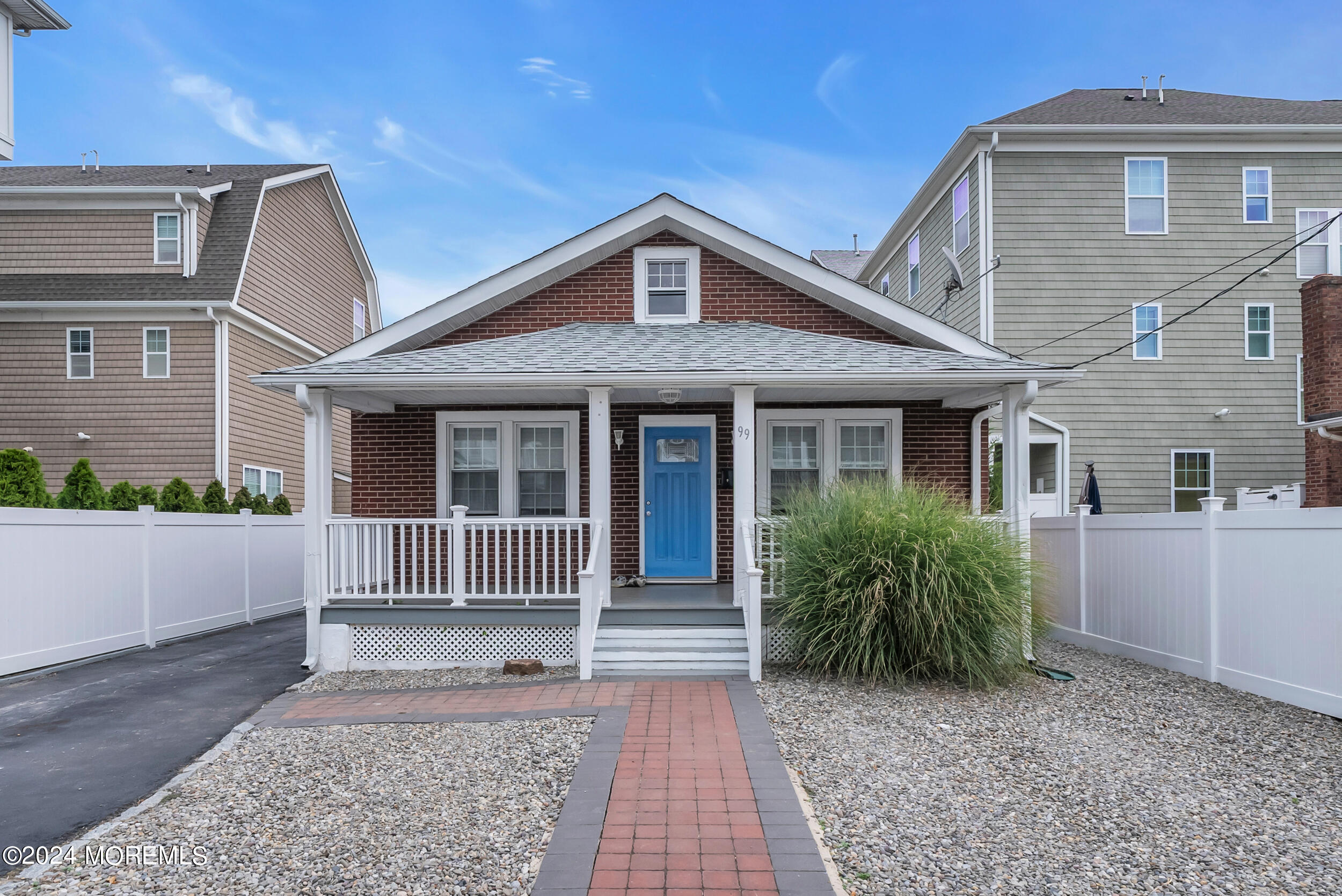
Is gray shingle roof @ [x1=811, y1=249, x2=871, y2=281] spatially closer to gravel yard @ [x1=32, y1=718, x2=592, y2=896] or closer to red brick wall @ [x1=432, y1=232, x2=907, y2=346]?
red brick wall @ [x1=432, y1=232, x2=907, y2=346]

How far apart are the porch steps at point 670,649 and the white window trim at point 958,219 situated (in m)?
11.0

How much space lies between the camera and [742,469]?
8.71 meters

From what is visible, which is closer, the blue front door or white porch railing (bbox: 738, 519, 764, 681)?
white porch railing (bbox: 738, 519, 764, 681)

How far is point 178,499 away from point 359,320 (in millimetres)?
11169

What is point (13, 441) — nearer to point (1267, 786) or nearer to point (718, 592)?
point (718, 592)

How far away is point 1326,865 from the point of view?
3842 mm

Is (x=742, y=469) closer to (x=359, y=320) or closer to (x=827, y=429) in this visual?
(x=827, y=429)

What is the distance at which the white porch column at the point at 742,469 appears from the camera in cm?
856

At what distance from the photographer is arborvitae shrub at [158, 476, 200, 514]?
1272 cm

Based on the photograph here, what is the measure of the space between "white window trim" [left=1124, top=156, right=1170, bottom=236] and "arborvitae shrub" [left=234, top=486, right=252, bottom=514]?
16.8 m
